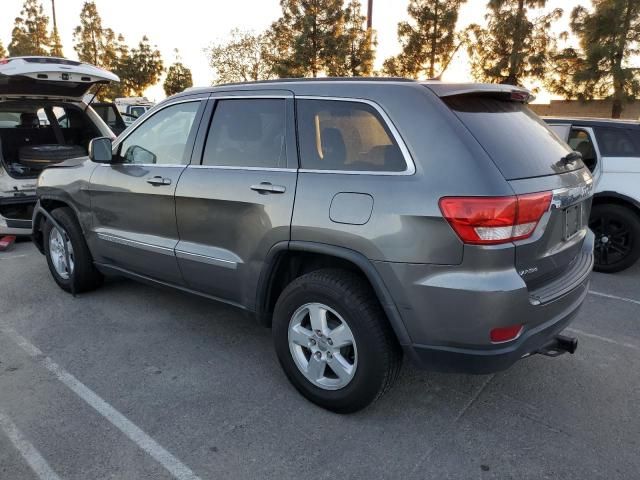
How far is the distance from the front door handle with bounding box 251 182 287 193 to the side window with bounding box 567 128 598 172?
163 inches

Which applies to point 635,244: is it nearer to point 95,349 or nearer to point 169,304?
point 169,304

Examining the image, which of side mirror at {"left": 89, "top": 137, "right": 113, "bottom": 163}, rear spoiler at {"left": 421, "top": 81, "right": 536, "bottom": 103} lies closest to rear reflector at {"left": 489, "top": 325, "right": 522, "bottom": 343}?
rear spoiler at {"left": 421, "top": 81, "right": 536, "bottom": 103}

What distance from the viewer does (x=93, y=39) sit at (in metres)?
35.2

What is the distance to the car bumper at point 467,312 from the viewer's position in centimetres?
233

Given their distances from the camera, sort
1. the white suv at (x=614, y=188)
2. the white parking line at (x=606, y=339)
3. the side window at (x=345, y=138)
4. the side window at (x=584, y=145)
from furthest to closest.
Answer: the side window at (x=584, y=145), the white suv at (x=614, y=188), the white parking line at (x=606, y=339), the side window at (x=345, y=138)

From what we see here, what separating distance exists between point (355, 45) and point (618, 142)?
14.0 meters

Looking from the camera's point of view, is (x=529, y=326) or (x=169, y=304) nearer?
(x=529, y=326)

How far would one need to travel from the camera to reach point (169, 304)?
4.59 meters

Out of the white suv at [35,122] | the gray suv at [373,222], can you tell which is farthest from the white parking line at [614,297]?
the white suv at [35,122]

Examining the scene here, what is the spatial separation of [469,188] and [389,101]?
26.1 inches

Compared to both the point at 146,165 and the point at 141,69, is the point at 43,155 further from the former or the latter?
the point at 141,69

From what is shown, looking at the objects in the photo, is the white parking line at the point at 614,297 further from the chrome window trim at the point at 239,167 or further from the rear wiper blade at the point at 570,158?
the chrome window trim at the point at 239,167

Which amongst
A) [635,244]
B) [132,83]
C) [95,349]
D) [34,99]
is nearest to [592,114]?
[635,244]

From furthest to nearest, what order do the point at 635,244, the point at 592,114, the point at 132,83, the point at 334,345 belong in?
the point at 132,83 → the point at 592,114 → the point at 635,244 → the point at 334,345
